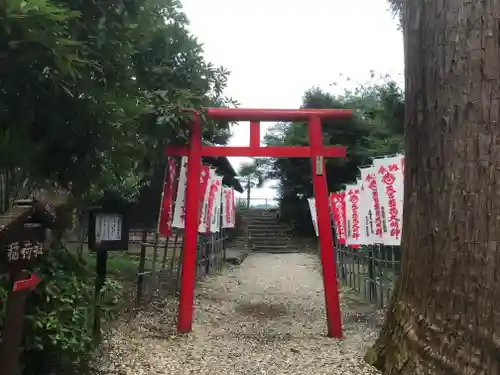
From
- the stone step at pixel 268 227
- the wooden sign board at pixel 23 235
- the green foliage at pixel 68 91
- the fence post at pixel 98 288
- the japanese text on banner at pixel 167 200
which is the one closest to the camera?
the green foliage at pixel 68 91

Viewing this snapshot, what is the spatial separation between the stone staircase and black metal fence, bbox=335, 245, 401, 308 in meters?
7.97

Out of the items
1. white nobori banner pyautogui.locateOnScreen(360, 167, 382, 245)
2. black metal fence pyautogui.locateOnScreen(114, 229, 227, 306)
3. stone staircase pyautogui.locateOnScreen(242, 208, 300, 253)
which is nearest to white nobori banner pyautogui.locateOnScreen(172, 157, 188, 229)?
black metal fence pyautogui.locateOnScreen(114, 229, 227, 306)

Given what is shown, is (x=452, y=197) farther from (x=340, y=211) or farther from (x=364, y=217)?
(x=340, y=211)

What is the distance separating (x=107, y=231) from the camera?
545cm

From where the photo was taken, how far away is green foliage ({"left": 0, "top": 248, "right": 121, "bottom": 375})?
145 inches

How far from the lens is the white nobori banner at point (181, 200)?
719 cm

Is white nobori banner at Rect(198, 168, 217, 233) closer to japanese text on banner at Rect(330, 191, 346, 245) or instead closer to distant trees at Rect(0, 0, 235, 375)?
japanese text on banner at Rect(330, 191, 346, 245)

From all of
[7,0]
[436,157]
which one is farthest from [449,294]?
[7,0]

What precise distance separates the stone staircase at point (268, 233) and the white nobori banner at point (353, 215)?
36.3 ft

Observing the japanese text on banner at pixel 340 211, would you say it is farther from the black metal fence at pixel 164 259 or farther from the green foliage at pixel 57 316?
the green foliage at pixel 57 316

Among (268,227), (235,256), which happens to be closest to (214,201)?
(235,256)

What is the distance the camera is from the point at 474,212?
1598 mm

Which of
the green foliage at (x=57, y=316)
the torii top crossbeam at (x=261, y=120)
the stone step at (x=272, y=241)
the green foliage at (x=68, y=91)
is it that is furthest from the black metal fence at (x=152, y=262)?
the stone step at (x=272, y=241)

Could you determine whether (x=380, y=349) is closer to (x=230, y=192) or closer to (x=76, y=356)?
(x=76, y=356)
